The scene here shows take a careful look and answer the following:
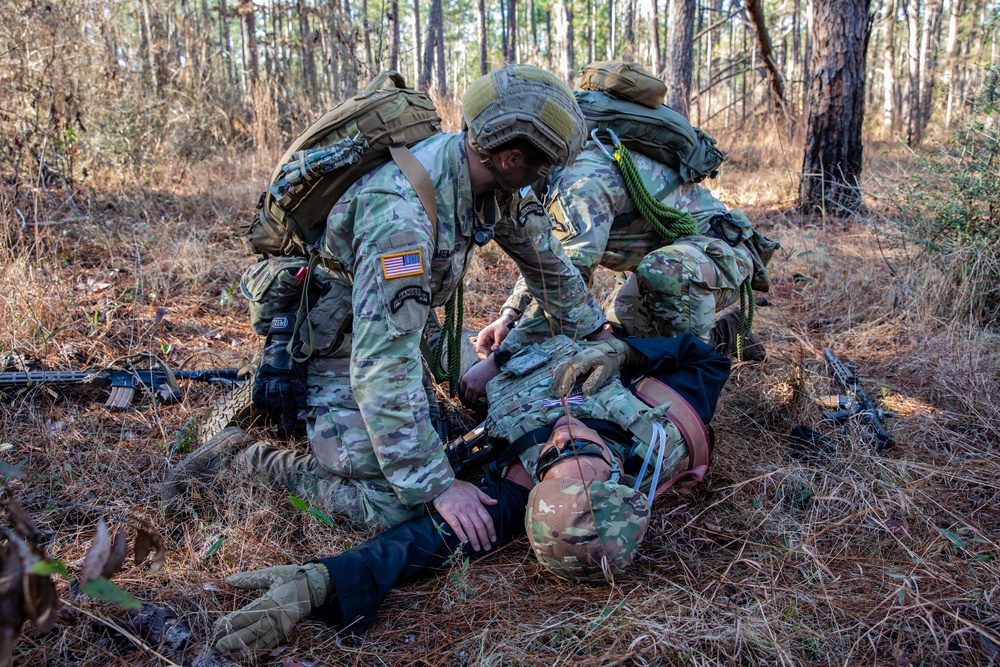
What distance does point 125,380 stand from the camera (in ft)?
10.4

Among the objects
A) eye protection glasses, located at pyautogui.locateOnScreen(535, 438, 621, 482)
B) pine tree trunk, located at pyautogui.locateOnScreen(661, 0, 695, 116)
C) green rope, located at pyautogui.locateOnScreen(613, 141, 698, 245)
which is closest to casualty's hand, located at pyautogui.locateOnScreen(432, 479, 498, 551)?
eye protection glasses, located at pyautogui.locateOnScreen(535, 438, 621, 482)

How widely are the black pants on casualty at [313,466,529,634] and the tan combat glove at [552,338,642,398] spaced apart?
42 centimetres

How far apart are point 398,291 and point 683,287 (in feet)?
5.81

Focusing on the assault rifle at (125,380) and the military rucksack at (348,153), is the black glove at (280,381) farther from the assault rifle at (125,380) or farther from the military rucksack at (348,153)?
the assault rifle at (125,380)

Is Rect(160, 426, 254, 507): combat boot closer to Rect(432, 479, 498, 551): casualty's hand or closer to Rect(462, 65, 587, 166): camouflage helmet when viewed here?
Rect(432, 479, 498, 551): casualty's hand

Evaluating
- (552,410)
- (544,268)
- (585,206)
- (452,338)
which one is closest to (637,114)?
(585,206)

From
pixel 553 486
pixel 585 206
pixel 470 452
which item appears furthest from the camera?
pixel 585 206

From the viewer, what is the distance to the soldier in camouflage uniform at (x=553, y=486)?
76.3 inches

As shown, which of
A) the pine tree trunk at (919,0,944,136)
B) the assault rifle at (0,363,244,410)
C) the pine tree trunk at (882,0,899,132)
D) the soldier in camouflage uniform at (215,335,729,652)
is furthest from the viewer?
the pine tree trunk at (919,0,944,136)

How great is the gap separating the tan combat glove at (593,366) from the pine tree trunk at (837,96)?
4245mm

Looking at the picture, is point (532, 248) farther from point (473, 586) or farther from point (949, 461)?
point (949, 461)

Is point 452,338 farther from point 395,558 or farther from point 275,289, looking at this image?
point 395,558

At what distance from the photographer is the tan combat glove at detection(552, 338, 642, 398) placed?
8.38 ft

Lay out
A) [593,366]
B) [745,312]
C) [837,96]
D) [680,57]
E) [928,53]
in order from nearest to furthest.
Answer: [593,366]
[745,312]
[837,96]
[680,57]
[928,53]
